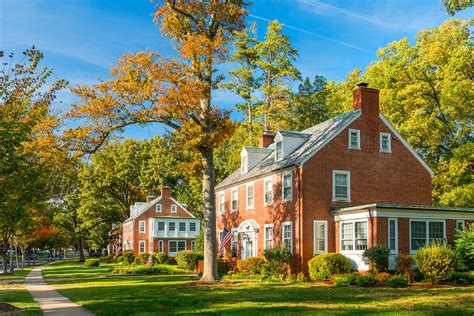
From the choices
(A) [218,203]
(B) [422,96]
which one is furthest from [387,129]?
(A) [218,203]

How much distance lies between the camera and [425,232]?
26203 mm

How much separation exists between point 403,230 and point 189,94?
12.7 metres

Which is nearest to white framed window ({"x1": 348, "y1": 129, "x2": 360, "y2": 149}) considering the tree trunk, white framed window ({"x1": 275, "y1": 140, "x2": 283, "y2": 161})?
white framed window ({"x1": 275, "y1": 140, "x2": 283, "y2": 161})

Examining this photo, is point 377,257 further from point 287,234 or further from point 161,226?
point 161,226

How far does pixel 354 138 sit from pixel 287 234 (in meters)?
6.82

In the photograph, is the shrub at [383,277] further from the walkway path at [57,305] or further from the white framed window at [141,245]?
the white framed window at [141,245]

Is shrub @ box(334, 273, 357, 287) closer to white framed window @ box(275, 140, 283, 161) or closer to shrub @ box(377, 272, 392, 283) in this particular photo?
shrub @ box(377, 272, 392, 283)

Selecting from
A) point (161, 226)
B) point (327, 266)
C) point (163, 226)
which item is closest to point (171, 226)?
point (163, 226)

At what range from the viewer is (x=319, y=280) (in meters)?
25.7

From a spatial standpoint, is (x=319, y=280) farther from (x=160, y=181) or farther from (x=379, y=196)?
(x=160, y=181)

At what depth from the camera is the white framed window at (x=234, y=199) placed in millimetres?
37062

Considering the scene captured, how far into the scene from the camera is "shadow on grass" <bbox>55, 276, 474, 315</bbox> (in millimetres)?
14812

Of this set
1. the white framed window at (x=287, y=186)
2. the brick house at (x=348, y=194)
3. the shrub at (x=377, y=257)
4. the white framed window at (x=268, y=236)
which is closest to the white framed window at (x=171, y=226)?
the brick house at (x=348, y=194)

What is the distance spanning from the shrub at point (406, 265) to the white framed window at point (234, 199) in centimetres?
1513
